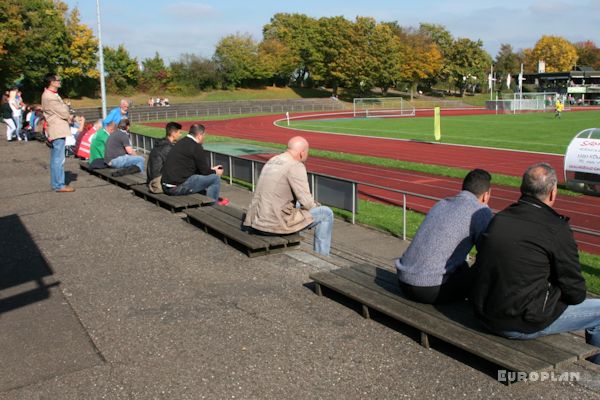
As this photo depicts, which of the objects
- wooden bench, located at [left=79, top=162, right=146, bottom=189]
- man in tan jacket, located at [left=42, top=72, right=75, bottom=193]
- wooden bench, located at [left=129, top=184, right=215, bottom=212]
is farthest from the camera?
wooden bench, located at [left=79, top=162, right=146, bottom=189]

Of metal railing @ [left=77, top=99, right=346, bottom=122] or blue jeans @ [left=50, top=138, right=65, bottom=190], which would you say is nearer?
blue jeans @ [left=50, top=138, right=65, bottom=190]

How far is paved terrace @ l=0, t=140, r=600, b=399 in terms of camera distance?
13.1ft

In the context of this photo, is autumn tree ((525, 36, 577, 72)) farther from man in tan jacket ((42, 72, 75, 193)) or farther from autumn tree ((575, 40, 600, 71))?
man in tan jacket ((42, 72, 75, 193))

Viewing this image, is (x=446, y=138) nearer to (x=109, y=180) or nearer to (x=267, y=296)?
(x=109, y=180)

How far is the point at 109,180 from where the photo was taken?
522 inches

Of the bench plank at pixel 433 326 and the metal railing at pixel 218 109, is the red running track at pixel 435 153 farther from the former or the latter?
the metal railing at pixel 218 109

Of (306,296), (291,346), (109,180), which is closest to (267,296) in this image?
(306,296)

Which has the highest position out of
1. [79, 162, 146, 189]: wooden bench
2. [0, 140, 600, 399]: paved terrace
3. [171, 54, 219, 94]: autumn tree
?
[171, 54, 219, 94]: autumn tree

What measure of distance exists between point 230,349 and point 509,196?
34.4ft

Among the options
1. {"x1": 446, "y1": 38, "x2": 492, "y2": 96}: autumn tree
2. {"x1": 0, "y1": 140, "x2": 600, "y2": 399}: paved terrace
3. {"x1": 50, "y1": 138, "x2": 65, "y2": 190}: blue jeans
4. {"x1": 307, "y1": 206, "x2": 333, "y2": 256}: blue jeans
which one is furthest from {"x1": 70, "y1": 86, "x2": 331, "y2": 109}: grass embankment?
{"x1": 307, "y1": 206, "x2": 333, "y2": 256}: blue jeans

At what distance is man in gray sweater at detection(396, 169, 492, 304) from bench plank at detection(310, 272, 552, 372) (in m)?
0.22

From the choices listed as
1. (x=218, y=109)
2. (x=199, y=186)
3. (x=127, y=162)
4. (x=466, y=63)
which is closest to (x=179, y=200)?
(x=199, y=186)

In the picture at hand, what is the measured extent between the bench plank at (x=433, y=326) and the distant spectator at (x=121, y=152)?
28.8 feet

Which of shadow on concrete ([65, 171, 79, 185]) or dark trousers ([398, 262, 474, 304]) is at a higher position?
shadow on concrete ([65, 171, 79, 185])
